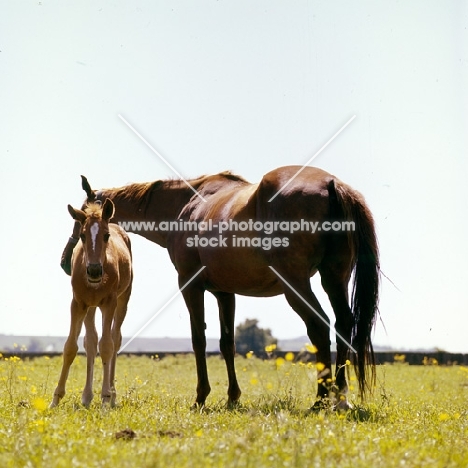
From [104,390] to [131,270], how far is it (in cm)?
243

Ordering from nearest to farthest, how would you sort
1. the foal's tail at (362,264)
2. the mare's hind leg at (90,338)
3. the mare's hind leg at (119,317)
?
the foal's tail at (362,264) < the mare's hind leg at (90,338) < the mare's hind leg at (119,317)

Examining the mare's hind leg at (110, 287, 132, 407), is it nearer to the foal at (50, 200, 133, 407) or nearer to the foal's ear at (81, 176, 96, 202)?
the foal at (50, 200, 133, 407)

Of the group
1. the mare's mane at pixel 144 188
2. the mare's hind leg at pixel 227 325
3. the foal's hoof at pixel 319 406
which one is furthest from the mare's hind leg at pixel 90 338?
the foal's hoof at pixel 319 406

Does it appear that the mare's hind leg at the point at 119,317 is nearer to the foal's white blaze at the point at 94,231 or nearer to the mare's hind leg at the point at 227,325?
the mare's hind leg at the point at 227,325

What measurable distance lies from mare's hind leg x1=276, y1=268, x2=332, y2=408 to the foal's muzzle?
2095 mm

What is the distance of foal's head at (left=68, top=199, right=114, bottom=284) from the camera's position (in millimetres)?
7273

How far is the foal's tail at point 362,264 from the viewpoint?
22.7 ft

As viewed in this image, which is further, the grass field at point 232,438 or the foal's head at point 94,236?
the foal's head at point 94,236

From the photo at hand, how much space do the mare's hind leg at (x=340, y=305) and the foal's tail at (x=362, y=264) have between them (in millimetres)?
83

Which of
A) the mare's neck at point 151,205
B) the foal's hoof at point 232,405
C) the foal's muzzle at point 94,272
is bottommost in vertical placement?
the foal's hoof at point 232,405

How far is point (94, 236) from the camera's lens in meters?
7.48

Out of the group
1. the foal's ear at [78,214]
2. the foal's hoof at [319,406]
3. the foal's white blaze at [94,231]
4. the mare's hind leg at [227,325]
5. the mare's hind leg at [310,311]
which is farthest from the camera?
the mare's hind leg at [227,325]

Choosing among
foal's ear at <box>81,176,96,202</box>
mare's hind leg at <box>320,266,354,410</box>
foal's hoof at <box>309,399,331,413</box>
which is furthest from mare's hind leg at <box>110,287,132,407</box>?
foal's hoof at <box>309,399,331,413</box>

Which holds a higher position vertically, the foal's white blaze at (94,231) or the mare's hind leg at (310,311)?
the foal's white blaze at (94,231)
